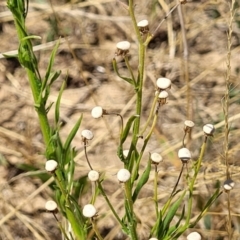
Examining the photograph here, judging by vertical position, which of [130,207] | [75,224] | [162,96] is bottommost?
[75,224]

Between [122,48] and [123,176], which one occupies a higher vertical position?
[122,48]

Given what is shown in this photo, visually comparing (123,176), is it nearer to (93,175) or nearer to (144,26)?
(93,175)

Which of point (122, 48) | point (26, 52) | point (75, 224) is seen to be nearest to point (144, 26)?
point (122, 48)

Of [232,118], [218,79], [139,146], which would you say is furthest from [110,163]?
[218,79]

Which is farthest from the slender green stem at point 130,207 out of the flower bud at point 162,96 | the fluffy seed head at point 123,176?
the flower bud at point 162,96

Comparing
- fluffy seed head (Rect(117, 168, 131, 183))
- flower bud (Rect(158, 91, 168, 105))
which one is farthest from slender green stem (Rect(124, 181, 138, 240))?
flower bud (Rect(158, 91, 168, 105))

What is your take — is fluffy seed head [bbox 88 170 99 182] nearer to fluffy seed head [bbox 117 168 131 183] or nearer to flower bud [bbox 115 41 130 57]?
fluffy seed head [bbox 117 168 131 183]

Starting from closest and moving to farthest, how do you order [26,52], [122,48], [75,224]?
[122,48], [26,52], [75,224]

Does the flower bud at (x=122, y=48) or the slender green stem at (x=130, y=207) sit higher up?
the flower bud at (x=122, y=48)

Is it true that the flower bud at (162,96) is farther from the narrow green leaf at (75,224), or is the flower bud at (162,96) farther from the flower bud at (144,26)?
the narrow green leaf at (75,224)

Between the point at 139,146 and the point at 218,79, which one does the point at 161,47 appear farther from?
the point at 139,146

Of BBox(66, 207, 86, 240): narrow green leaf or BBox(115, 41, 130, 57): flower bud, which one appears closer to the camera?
BBox(115, 41, 130, 57): flower bud
